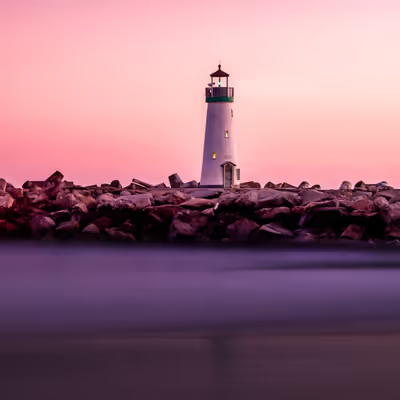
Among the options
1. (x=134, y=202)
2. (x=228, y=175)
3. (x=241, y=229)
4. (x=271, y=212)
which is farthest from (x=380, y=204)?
(x=228, y=175)

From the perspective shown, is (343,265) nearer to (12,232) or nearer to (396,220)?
(396,220)

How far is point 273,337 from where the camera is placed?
5.82m

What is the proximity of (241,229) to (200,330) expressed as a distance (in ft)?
29.4

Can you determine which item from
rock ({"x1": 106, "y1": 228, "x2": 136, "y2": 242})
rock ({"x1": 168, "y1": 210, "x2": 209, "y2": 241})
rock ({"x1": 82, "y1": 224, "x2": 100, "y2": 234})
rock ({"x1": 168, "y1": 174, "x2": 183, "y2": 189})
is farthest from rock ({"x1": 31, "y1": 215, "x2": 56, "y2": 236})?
rock ({"x1": 168, "y1": 174, "x2": 183, "y2": 189})

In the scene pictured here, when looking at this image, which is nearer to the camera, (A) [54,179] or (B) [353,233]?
(B) [353,233]

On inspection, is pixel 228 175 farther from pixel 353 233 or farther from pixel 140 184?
pixel 353 233

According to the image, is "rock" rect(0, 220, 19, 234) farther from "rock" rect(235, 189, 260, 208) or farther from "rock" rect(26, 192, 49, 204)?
"rock" rect(235, 189, 260, 208)

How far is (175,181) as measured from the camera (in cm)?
3334

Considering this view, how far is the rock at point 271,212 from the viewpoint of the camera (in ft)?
50.6

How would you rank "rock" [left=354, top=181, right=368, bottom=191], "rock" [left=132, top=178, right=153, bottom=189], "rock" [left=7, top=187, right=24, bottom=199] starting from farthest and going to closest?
"rock" [left=354, top=181, right=368, bottom=191] < "rock" [left=132, top=178, right=153, bottom=189] < "rock" [left=7, top=187, right=24, bottom=199]

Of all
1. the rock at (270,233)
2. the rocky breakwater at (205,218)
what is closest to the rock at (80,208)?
the rocky breakwater at (205,218)

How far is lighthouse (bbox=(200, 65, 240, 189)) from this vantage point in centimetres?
3002

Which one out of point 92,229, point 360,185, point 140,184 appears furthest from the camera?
point 360,185

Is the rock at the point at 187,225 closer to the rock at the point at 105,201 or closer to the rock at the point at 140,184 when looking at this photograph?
the rock at the point at 105,201
